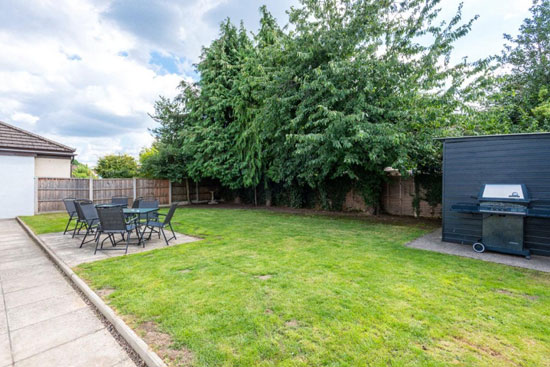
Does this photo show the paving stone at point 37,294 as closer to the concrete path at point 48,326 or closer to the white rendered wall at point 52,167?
the concrete path at point 48,326

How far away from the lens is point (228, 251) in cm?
503

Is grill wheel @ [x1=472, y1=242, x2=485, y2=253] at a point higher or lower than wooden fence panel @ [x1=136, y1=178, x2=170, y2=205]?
lower

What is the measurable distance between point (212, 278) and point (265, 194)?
11.1m

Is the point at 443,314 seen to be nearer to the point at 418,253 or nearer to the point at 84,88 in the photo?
the point at 418,253

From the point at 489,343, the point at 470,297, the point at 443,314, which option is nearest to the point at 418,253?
the point at 470,297

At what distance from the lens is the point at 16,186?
10.6 meters

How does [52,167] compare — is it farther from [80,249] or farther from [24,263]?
[24,263]

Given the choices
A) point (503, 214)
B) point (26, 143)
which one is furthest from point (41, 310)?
point (26, 143)

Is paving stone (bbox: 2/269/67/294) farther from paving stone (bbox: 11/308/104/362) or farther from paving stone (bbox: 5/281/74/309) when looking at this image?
paving stone (bbox: 11/308/104/362)

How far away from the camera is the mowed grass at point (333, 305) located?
203 centimetres

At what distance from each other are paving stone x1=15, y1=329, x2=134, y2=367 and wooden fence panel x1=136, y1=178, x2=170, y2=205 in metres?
13.5

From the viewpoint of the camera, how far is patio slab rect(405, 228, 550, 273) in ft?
14.3

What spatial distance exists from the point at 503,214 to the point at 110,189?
1582 centimetres

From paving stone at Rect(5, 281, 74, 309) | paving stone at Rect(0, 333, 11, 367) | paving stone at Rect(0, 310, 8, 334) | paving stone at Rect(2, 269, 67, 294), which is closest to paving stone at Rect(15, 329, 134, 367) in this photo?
paving stone at Rect(0, 333, 11, 367)
